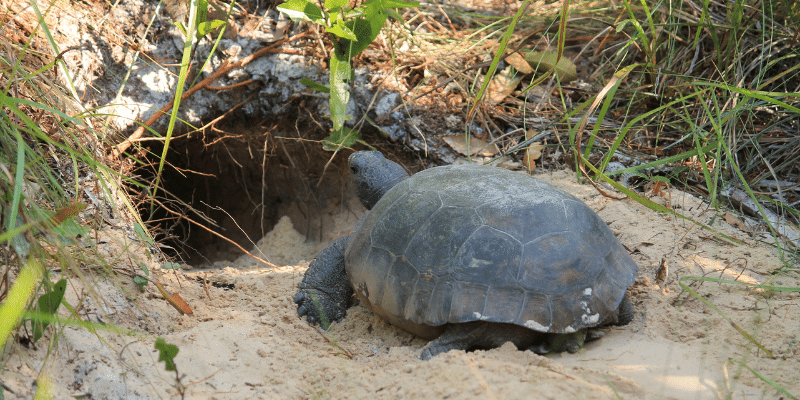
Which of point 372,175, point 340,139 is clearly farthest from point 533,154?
point 340,139

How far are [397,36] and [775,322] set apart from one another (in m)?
3.58

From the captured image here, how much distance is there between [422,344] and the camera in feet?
8.66

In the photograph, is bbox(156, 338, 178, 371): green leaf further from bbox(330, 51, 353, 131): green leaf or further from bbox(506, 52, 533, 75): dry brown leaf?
bbox(506, 52, 533, 75): dry brown leaf

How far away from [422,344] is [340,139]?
2.10 m

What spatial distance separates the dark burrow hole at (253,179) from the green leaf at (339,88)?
0.64 meters

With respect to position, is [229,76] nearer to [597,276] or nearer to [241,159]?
[241,159]

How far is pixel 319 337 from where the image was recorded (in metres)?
2.81

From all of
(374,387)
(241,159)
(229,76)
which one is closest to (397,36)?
(229,76)

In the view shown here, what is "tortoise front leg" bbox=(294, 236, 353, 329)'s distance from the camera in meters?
3.02

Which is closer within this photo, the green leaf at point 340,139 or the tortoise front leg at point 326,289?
the tortoise front leg at point 326,289

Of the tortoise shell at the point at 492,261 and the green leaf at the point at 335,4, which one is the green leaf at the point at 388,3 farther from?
the tortoise shell at the point at 492,261

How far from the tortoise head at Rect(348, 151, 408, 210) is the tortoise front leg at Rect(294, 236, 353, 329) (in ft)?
1.38

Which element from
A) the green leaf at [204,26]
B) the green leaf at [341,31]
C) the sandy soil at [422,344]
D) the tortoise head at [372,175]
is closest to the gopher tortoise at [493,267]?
the sandy soil at [422,344]

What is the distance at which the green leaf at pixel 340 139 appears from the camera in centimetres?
418
